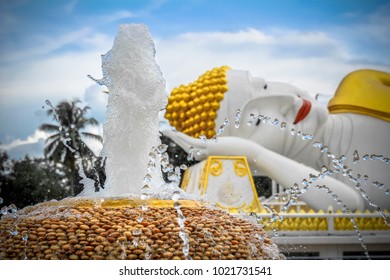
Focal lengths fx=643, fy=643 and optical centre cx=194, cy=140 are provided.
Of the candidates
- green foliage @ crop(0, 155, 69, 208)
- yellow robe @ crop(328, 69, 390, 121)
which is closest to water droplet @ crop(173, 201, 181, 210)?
yellow robe @ crop(328, 69, 390, 121)

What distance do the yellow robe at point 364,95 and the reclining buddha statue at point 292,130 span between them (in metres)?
0.01

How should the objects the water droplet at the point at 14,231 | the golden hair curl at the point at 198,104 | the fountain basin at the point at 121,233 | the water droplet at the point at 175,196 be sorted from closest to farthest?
the fountain basin at the point at 121,233, the water droplet at the point at 14,231, the water droplet at the point at 175,196, the golden hair curl at the point at 198,104

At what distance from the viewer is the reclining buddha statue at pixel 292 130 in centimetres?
680

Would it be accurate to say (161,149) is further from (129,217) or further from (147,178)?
(129,217)

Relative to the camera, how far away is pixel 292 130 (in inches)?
262

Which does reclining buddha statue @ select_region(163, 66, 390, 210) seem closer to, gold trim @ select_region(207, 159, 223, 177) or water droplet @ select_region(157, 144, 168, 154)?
gold trim @ select_region(207, 159, 223, 177)

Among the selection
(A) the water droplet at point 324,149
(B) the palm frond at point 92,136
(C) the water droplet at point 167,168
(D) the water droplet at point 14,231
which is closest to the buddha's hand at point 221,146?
(A) the water droplet at point 324,149

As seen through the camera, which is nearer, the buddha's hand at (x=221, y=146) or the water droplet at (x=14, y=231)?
the water droplet at (x=14, y=231)

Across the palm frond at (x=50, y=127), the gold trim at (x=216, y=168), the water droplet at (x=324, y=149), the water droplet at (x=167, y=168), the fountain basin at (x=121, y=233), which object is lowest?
the fountain basin at (x=121, y=233)

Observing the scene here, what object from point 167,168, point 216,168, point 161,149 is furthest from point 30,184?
point 161,149

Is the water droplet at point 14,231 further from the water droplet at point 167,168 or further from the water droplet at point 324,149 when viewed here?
the water droplet at point 324,149

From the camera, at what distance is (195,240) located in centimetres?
272

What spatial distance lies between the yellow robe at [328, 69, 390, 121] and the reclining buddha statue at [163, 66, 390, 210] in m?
0.01
